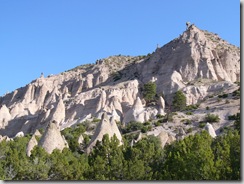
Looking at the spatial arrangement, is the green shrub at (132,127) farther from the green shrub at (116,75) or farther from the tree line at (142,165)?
the green shrub at (116,75)

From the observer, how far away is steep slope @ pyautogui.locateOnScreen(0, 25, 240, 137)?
69.2 metres

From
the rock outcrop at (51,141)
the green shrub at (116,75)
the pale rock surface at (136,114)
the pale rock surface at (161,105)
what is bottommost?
the rock outcrop at (51,141)

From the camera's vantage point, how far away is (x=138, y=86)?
81438 millimetres

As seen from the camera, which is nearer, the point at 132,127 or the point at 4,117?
the point at 132,127

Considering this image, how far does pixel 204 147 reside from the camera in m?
22.2

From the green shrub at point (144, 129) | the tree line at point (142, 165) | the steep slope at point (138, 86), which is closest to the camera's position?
the tree line at point (142, 165)

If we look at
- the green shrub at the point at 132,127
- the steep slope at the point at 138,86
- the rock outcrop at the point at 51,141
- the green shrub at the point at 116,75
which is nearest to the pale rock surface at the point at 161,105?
the steep slope at the point at 138,86

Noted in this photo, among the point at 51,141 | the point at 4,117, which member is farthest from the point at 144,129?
the point at 4,117

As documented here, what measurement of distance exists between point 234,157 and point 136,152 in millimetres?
6944

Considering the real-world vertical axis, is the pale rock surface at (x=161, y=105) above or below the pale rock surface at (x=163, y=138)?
above

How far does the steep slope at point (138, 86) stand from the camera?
6919cm

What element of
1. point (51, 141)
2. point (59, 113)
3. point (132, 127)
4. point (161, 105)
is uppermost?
point (161, 105)

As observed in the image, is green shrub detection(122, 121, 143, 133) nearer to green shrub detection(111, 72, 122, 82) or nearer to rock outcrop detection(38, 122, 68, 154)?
rock outcrop detection(38, 122, 68, 154)

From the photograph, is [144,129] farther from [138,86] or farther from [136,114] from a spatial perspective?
[138,86]
